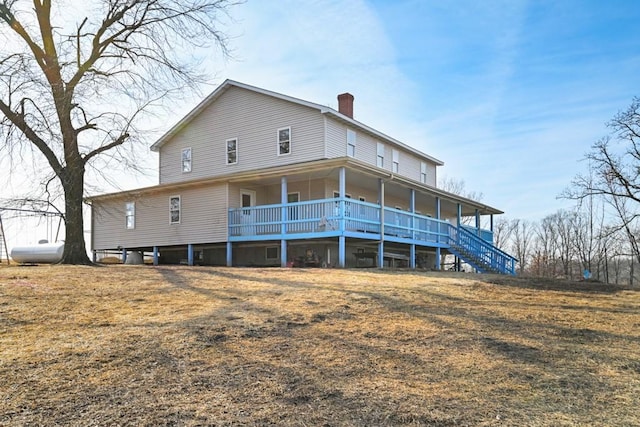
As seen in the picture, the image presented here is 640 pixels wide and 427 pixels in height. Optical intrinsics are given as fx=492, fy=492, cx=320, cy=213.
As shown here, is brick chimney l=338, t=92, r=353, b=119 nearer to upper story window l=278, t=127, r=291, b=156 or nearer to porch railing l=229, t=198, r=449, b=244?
upper story window l=278, t=127, r=291, b=156

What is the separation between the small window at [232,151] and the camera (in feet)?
77.4

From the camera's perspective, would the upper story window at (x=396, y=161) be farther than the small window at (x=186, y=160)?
Yes

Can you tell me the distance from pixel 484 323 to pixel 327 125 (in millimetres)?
14358

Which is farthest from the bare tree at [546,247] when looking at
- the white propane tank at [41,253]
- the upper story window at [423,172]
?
the white propane tank at [41,253]

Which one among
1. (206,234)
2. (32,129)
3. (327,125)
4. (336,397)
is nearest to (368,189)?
(327,125)

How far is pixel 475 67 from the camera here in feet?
56.5

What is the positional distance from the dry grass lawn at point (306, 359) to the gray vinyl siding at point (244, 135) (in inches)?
484

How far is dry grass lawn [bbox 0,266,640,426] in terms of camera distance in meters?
4.27

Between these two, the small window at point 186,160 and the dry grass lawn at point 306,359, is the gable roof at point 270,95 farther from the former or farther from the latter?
the dry grass lawn at point 306,359

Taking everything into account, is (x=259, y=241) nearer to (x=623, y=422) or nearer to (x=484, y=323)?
(x=484, y=323)

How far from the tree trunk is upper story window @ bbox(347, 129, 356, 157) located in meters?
11.0

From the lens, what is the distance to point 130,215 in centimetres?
2509

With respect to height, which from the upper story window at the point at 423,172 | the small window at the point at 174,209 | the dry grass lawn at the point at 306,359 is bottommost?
the dry grass lawn at the point at 306,359

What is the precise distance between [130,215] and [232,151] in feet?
21.0
